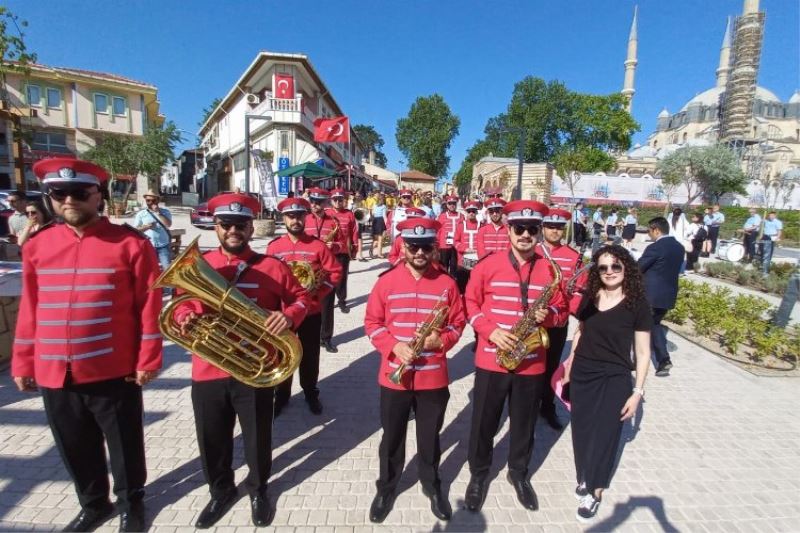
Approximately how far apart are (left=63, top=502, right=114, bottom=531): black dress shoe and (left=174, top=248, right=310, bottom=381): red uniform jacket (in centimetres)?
116

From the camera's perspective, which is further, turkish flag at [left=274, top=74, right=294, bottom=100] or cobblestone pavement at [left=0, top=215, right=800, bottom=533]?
turkish flag at [left=274, top=74, right=294, bottom=100]

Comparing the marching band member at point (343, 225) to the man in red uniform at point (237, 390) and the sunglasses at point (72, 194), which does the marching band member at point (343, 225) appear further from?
the sunglasses at point (72, 194)

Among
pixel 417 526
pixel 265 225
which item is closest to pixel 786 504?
pixel 417 526

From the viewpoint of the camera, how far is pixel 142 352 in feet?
8.78

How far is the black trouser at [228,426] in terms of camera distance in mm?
2820

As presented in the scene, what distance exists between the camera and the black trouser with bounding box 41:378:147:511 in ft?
8.60

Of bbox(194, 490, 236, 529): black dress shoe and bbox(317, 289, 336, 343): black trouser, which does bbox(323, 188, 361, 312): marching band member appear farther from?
bbox(194, 490, 236, 529): black dress shoe

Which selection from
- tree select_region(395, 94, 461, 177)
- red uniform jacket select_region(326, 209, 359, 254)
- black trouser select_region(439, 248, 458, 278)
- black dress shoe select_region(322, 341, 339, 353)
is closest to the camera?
black dress shoe select_region(322, 341, 339, 353)

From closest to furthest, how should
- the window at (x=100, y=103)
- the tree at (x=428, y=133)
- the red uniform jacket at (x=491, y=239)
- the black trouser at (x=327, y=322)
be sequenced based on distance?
the black trouser at (x=327, y=322), the red uniform jacket at (x=491, y=239), the window at (x=100, y=103), the tree at (x=428, y=133)

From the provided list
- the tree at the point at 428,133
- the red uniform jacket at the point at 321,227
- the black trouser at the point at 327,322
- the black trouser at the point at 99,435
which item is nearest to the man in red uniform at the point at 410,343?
the black trouser at the point at 99,435

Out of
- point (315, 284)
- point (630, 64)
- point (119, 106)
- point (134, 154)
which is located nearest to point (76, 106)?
point (119, 106)

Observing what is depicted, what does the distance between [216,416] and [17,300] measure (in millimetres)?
4496

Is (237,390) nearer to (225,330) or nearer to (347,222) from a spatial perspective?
(225,330)

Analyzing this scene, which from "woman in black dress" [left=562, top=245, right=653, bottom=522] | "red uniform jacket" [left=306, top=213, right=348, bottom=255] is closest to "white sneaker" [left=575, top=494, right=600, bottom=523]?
"woman in black dress" [left=562, top=245, right=653, bottom=522]
